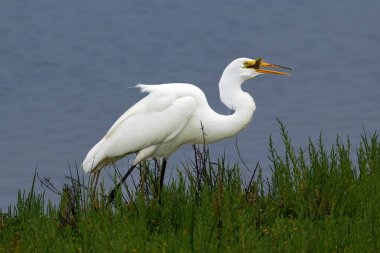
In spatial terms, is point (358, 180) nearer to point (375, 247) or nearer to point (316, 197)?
point (316, 197)

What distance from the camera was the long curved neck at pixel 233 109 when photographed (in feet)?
26.0

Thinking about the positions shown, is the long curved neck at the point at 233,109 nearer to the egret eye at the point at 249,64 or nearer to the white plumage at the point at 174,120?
the white plumage at the point at 174,120

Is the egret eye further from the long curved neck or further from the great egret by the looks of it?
the long curved neck

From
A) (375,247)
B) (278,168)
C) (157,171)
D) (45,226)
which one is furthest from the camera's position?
(157,171)

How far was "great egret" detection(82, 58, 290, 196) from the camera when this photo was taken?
26.2 ft

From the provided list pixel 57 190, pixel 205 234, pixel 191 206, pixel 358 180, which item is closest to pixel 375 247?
pixel 205 234

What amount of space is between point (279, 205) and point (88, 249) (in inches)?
72.4

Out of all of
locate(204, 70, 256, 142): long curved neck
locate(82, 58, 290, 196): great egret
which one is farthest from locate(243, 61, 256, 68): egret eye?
locate(204, 70, 256, 142): long curved neck

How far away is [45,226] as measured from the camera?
6082 millimetres

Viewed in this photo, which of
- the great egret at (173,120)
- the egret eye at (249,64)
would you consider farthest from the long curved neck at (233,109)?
the egret eye at (249,64)

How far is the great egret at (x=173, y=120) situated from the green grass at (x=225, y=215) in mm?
405

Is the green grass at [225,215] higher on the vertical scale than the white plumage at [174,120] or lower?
lower

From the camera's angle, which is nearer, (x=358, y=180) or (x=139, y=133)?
(x=358, y=180)

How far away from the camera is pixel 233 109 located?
319 inches
